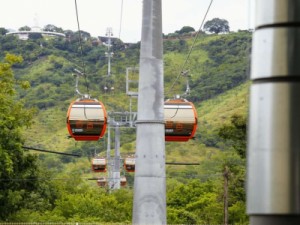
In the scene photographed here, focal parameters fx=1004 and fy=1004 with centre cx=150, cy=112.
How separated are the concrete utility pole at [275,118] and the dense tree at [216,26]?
189 metres

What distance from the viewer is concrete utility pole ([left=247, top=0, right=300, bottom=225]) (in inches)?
165

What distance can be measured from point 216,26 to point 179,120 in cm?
18014

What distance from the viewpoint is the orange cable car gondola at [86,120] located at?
2386 centimetres

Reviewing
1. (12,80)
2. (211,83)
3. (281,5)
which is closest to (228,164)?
(12,80)

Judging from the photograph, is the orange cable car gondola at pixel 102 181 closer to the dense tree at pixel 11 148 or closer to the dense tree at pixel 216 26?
the dense tree at pixel 11 148

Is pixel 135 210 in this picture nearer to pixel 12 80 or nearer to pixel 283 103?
pixel 283 103

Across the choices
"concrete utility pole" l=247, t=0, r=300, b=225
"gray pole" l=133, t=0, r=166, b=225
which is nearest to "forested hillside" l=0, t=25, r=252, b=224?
"gray pole" l=133, t=0, r=166, b=225

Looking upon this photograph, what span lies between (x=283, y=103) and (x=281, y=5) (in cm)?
44

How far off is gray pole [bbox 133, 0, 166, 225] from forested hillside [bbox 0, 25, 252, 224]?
29.3 meters

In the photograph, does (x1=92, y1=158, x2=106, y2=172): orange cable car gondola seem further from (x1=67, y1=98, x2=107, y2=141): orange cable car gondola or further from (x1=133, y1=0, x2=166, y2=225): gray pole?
(x1=133, y1=0, x2=166, y2=225): gray pole

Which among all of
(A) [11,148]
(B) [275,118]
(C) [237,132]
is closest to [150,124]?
(B) [275,118]

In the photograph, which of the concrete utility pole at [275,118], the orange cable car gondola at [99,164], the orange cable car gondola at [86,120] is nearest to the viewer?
the concrete utility pole at [275,118]

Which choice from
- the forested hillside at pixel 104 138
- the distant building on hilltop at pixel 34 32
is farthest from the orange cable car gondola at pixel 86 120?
the distant building on hilltop at pixel 34 32

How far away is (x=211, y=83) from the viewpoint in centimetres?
15738
